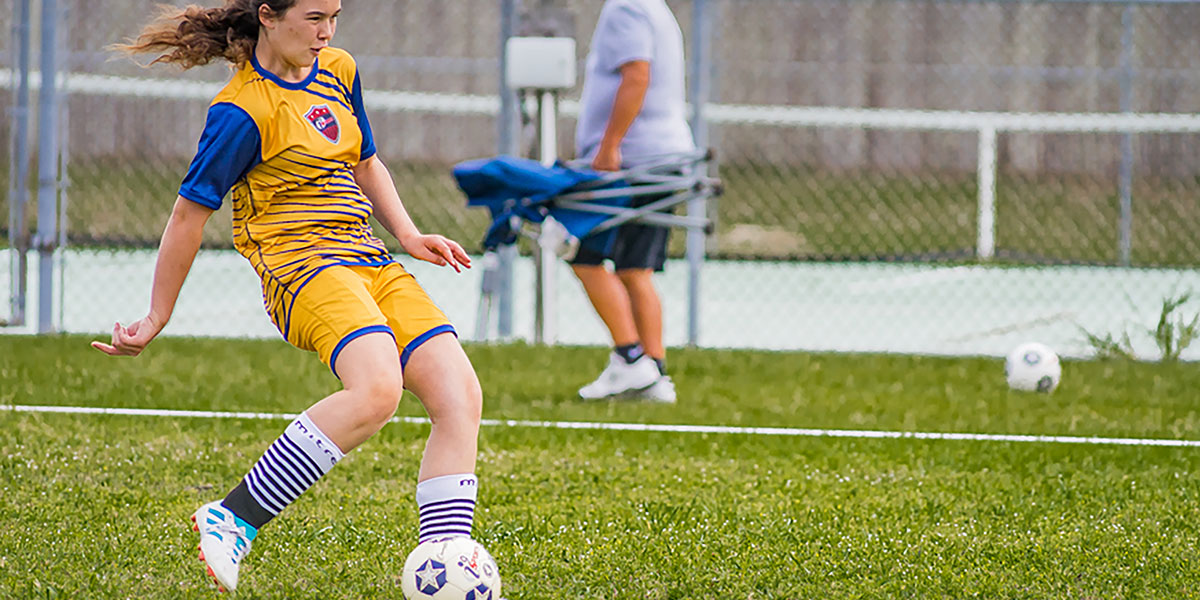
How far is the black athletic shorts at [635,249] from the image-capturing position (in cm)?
582

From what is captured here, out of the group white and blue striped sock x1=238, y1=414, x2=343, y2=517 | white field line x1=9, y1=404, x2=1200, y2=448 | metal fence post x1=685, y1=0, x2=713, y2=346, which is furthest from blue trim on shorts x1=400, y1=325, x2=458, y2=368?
metal fence post x1=685, y1=0, x2=713, y2=346

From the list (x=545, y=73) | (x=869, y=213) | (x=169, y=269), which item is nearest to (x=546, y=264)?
(x=545, y=73)

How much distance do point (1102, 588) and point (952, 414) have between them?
2534mm

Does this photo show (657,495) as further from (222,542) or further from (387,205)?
(222,542)

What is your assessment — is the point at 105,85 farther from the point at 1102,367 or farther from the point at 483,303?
the point at 1102,367

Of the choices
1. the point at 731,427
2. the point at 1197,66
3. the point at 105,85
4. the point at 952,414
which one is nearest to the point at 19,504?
the point at 731,427

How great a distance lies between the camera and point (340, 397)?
2906 millimetres

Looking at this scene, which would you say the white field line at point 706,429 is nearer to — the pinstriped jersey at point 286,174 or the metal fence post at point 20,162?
the pinstriped jersey at point 286,174

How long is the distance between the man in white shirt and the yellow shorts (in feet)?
8.72

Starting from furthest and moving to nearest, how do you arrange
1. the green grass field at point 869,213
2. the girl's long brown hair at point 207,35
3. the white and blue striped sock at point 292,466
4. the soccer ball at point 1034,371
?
the green grass field at point 869,213 < the soccer ball at point 1034,371 < the girl's long brown hair at point 207,35 < the white and blue striped sock at point 292,466

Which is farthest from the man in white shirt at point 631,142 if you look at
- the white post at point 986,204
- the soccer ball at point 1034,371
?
the white post at point 986,204

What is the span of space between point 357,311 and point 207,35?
73 centimetres

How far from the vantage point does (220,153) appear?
296cm

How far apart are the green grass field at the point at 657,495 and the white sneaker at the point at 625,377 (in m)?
0.09
